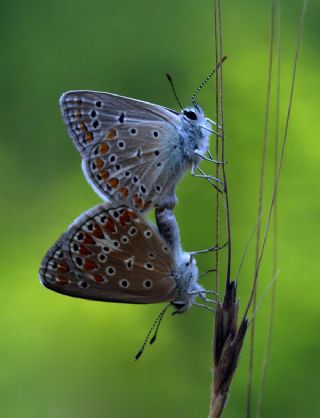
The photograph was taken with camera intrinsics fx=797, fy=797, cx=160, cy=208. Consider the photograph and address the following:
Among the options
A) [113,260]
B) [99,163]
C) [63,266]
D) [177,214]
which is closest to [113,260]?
[113,260]

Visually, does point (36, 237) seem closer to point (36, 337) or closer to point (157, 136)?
point (36, 337)

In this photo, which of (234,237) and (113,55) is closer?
(234,237)

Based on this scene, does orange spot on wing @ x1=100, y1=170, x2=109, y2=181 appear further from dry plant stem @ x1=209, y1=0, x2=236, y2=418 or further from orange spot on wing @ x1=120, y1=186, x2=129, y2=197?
dry plant stem @ x1=209, y1=0, x2=236, y2=418

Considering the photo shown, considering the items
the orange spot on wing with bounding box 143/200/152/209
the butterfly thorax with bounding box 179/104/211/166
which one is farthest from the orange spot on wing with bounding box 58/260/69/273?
the butterfly thorax with bounding box 179/104/211/166

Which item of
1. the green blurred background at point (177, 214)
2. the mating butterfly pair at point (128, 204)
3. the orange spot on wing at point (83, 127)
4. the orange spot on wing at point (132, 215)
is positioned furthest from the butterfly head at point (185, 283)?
the green blurred background at point (177, 214)

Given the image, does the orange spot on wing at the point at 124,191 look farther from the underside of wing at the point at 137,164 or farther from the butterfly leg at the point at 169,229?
the butterfly leg at the point at 169,229

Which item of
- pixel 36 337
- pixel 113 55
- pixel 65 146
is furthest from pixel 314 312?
pixel 113 55

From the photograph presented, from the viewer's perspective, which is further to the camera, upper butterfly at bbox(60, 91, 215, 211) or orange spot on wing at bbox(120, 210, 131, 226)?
upper butterfly at bbox(60, 91, 215, 211)

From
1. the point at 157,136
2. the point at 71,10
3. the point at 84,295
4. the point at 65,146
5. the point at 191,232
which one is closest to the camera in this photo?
the point at 84,295
